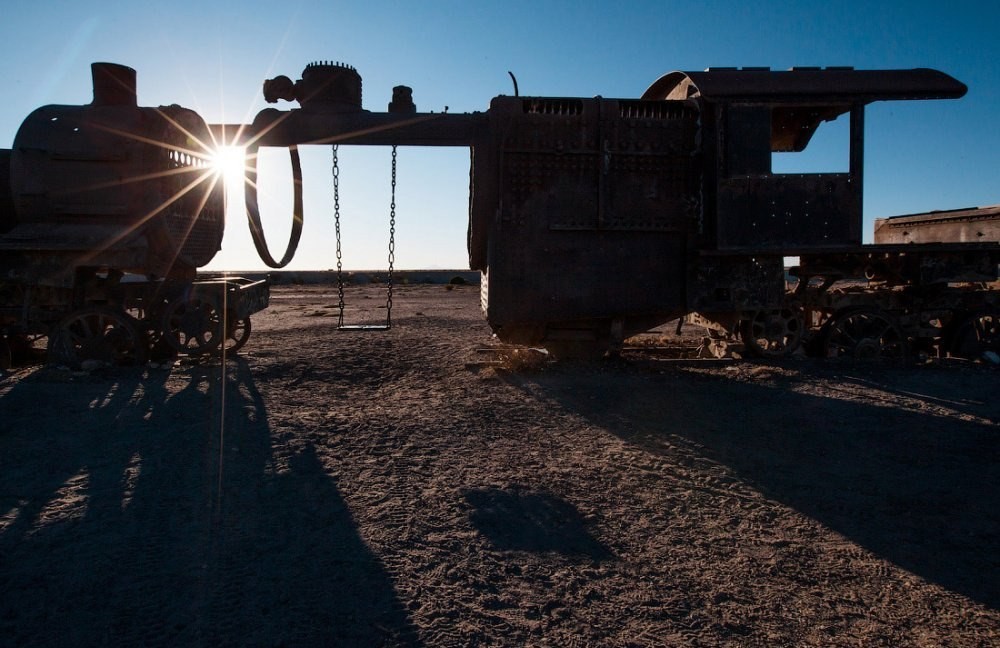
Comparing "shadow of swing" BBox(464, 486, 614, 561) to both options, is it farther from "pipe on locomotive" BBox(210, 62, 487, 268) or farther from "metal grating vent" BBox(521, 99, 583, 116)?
"metal grating vent" BBox(521, 99, 583, 116)

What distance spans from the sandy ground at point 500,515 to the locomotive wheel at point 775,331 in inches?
59.2

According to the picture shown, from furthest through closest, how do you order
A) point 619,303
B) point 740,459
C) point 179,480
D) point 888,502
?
point 619,303 < point 740,459 < point 179,480 < point 888,502

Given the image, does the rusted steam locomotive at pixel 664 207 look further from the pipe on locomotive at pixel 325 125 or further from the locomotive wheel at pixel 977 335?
the locomotive wheel at pixel 977 335

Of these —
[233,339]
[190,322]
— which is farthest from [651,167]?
A: [233,339]

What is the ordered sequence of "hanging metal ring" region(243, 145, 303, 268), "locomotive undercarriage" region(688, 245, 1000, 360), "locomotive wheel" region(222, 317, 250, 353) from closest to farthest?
1. "hanging metal ring" region(243, 145, 303, 268)
2. "locomotive undercarriage" region(688, 245, 1000, 360)
3. "locomotive wheel" region(222, 317, 250, 353)

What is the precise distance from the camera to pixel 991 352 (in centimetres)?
841

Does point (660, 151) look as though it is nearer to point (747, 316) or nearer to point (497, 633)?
point (747, 316)

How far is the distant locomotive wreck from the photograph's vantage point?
7738 millimetres

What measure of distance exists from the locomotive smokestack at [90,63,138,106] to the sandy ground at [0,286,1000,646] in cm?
409

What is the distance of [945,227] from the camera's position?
31.8ft

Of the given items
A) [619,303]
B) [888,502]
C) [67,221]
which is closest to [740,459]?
[888,502]

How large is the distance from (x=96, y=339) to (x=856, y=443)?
340 inches

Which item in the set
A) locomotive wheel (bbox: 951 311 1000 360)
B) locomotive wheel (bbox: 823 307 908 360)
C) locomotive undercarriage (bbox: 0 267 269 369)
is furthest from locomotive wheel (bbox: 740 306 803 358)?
locomotive undercarriage (bbox: 0 267 269 369)

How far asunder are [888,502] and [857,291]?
221 inches
